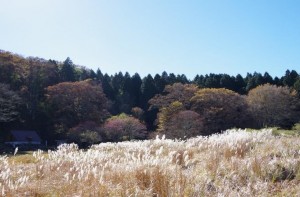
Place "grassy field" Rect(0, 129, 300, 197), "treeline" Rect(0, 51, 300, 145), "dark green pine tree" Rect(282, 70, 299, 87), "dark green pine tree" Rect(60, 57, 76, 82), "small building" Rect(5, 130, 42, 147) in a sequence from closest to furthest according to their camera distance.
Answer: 1. "grassy field" Rect(0, 129, 300, 197)
2. "treeline" Rect(0, 51, 300, 145)
3. "small building" Rect(5, 130, 42, 147)
4. "dark green pine tree" Rect(60, 57, 76, 82)
5. "dark green pine tree" Rect(282, 70, 299, 87)

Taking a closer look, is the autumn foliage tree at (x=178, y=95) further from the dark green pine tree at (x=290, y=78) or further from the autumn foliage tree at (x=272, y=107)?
the dark green pine tree at (x=290, y=78)

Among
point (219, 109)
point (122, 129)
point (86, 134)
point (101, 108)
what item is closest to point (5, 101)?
point (86, 134)

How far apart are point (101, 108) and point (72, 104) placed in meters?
3.49

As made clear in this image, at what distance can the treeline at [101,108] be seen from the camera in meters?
33.8

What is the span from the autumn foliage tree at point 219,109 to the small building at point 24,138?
57.3ft

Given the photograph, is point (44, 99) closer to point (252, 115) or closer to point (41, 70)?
point (41, 70)

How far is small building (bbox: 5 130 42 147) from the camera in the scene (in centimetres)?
3566

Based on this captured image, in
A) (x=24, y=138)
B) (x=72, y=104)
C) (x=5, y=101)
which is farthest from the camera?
(x=72, y=104)

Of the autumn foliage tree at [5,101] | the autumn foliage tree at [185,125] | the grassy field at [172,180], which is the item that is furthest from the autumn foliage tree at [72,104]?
the grassy field at [172,180]

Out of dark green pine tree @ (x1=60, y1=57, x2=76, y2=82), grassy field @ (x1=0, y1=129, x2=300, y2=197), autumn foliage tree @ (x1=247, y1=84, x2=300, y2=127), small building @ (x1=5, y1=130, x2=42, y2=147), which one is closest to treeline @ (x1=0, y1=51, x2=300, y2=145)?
autumn foliage tree @ (x1=247, y1=84, x2=300, y2=127)

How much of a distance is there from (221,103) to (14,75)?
24349mm

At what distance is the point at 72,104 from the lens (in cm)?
3869

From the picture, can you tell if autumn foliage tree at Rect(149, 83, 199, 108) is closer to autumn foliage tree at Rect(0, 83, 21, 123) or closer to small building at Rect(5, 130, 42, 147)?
small building at Rect(5, 130, 42, 147)

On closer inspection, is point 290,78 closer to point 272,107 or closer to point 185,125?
point 272,107
